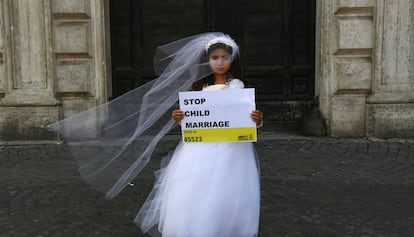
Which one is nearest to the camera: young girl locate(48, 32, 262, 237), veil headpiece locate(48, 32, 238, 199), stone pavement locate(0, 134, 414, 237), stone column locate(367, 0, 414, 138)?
young girl locate(48, 32, 262, 237)

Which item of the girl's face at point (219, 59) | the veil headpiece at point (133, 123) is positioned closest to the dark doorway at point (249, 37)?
the veil headpiece at point (133, 123)

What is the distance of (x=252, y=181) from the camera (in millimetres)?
3512

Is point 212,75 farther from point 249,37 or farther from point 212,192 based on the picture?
point 249,37

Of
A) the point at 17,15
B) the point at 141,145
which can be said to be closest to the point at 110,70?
the point at 17,15

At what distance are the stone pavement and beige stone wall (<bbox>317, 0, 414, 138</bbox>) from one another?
1.39ft

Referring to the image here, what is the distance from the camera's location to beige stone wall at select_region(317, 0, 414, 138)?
24.9ft

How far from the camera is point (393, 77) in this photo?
7.68 meters

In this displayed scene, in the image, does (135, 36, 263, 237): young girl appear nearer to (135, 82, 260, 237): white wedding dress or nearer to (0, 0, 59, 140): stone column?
(135, 82, 260, 237): white wedding dress

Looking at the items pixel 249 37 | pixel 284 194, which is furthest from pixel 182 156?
pixel 249 37

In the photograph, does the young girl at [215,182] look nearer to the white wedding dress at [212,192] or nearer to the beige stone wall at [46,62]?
the white wedding dress at [212,192]

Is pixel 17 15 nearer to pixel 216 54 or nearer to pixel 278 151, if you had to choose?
pixel 278 151

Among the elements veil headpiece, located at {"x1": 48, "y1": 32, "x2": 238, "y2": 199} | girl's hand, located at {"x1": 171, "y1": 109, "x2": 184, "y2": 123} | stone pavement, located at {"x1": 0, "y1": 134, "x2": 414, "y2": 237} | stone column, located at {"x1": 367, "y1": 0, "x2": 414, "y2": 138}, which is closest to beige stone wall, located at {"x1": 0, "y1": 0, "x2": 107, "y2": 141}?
stone pavement, located at {"x1": 0, "y1": 134, "x2": 414, "y2": 237}

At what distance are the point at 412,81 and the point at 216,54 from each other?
5090 mm

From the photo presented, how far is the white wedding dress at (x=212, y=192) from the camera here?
338cm
